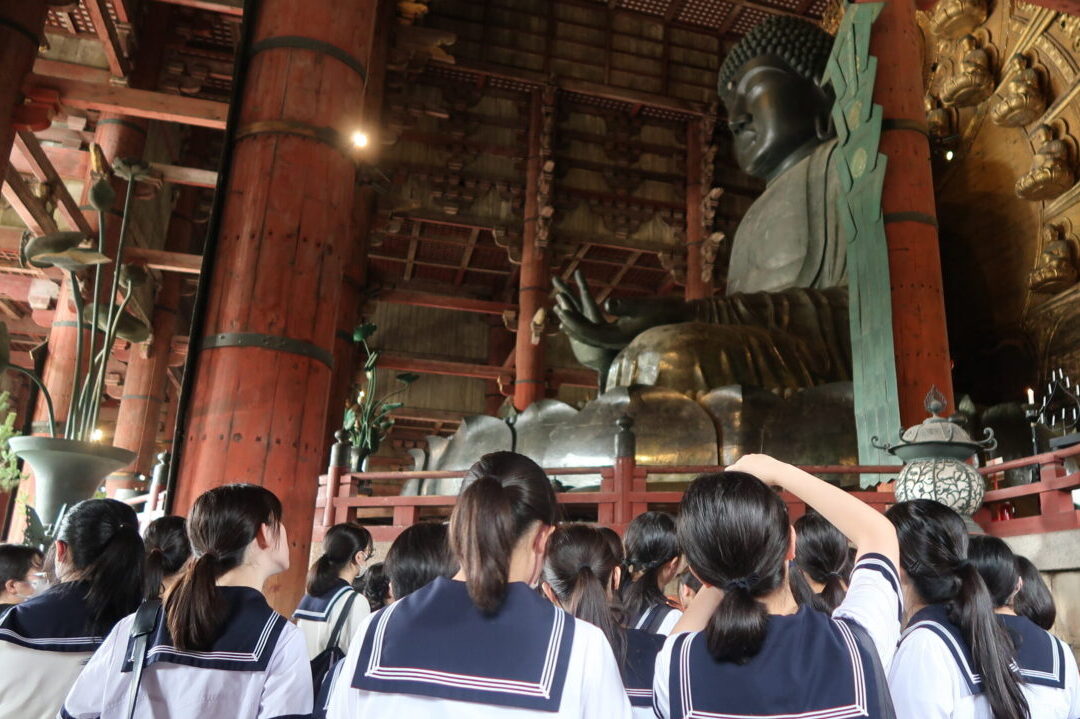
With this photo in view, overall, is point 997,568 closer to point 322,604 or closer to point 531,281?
point 322,604

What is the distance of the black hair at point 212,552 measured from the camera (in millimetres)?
1215

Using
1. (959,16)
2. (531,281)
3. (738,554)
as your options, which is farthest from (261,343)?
(531,281)

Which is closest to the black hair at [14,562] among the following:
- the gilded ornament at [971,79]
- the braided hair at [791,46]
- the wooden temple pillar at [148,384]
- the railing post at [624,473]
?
the railing post at [624,473]

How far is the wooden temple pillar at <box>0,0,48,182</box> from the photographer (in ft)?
11.9

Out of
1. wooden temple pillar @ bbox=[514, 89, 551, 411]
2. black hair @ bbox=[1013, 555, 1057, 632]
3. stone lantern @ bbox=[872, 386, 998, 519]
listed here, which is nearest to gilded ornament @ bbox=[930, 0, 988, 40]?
wooden temple pillar @ bbox=[514, 89, 551, 411]

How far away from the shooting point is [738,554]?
94 centimetres

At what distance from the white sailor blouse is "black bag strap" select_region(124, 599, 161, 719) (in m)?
1.20

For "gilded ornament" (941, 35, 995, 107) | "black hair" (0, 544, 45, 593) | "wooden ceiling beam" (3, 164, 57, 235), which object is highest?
"gilded ornament" (941, 35, 995, 107)

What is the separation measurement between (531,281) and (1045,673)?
8.54 m

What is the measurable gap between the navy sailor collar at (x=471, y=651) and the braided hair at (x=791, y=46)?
23.6 feet

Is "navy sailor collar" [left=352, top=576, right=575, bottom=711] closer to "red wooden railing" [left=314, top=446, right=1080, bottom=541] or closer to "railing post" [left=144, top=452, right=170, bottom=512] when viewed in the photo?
"red wooden railing" [left=314, top=446, right=1080, bottom=541]

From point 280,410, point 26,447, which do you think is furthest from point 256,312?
point 26,447

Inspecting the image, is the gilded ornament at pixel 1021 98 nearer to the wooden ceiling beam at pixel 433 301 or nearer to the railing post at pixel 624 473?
the railing post at pixel 624 473

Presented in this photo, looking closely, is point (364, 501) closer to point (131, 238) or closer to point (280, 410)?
point (280, 410)
